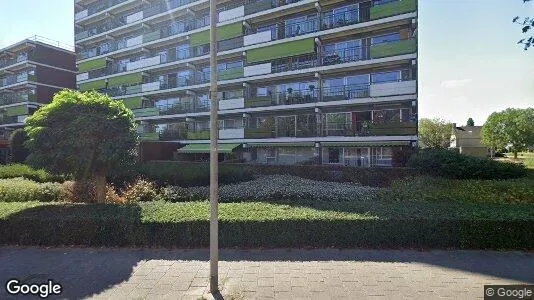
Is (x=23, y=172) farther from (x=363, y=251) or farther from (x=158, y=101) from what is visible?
(x=363, y=251)

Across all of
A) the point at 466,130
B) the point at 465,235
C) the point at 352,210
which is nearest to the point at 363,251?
the point at 352,210

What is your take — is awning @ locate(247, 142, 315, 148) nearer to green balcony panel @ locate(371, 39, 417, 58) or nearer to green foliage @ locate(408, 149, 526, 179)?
green balcony panel @ locate(371, 39, 417, 58)

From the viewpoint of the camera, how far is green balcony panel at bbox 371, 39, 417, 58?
1894 centimetres

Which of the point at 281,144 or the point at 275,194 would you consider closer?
the point at 275,194

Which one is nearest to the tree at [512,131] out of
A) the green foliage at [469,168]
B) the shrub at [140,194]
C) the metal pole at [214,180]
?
the green foliage at [469,168]

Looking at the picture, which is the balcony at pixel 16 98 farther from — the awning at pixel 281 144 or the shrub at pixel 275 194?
the shrub at pixel 275 194

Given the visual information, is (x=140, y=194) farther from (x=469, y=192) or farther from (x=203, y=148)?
(x=203, y=148)

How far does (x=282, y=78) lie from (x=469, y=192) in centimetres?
1676

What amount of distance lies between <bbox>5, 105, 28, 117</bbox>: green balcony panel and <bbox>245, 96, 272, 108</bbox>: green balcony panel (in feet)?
111

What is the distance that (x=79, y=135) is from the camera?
383 inches

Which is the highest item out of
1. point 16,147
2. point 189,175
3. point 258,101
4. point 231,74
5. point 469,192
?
point 231,74

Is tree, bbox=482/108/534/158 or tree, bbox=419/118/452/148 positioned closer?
tree, bbox=482/108/534/158

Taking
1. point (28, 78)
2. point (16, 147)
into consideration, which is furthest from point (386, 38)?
point (28, 78)

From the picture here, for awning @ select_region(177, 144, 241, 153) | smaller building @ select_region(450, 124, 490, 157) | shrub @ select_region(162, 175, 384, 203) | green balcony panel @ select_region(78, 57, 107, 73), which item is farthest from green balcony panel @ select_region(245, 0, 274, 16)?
smaller building @ select_region(450, 124, 490, 157)
